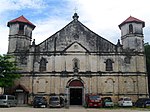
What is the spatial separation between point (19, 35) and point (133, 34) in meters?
17.8

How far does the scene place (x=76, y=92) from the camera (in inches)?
1452

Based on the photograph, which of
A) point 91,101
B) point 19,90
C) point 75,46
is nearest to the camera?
point 91,101

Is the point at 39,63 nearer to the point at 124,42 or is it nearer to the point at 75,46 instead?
the point at 75,46

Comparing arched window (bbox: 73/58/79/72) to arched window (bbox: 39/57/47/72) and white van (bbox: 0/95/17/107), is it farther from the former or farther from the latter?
white van (bbox: 0/95/17/107)

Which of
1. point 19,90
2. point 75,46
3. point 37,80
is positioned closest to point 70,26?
point 75,46

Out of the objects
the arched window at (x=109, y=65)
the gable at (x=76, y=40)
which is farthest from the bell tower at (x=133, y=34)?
the arched window at (x=109, y=65)

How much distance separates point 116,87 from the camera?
35.2 m

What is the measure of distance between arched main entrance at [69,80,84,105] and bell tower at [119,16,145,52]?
9.47 m

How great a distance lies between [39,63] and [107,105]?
12.2 meters

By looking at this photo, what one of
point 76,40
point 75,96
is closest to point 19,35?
point 76,40

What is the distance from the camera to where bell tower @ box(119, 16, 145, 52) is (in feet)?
120

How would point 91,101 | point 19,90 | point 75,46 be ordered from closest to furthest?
point 91,101 < point 19,90 < point 75,46

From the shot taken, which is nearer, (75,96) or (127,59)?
(127,59)

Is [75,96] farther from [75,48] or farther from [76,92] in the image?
[75,48]
